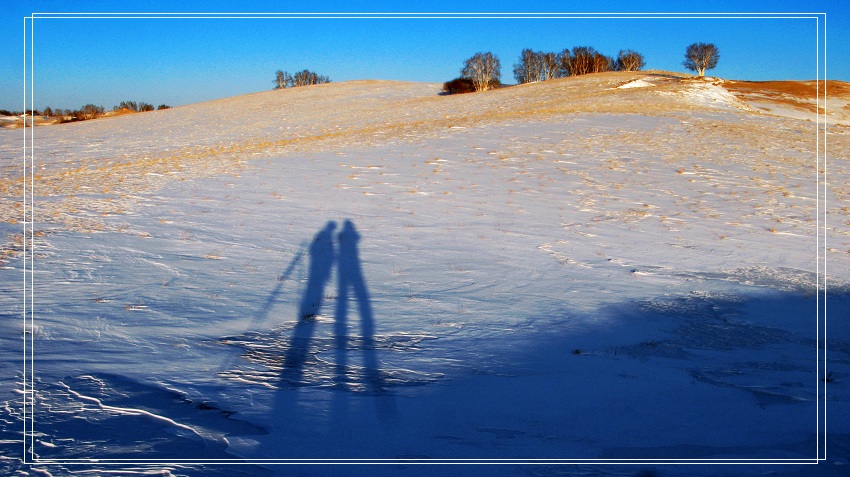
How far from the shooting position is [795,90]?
95.5 feet

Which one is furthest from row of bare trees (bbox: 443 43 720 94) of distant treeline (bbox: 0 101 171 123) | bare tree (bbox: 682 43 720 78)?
distant treeline (bbox: 0 101 171 123)

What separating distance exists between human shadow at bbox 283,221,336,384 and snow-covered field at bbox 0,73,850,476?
0.03m

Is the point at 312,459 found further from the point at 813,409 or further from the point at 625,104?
the point at 625,104

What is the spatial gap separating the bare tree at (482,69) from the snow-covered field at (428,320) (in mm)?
31303

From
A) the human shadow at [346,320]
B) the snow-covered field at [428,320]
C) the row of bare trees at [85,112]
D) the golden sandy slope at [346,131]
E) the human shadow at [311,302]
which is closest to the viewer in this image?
the snow-covered field at [428,320]

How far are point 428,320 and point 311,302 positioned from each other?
1039 mm

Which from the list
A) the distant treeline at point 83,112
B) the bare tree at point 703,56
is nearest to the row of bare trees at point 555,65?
the bare tree at point 703,56

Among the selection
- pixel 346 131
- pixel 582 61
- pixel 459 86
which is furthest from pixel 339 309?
pixel 582 61

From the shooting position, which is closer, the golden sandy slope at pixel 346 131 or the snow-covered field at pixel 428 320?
the snow-covered field at pixel 428 320

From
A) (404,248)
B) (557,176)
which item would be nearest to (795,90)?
(557,176)

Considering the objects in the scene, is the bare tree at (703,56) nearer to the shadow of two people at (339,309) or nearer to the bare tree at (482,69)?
the bare tree at (482,69)

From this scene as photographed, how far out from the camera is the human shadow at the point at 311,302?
392cm

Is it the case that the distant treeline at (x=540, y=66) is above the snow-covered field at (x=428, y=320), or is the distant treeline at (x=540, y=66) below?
above

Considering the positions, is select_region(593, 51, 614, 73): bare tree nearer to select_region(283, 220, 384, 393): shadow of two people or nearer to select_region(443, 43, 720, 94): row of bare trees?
select_region(443, 43, 720, 94): row of bare trees
